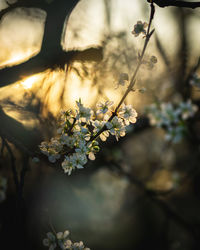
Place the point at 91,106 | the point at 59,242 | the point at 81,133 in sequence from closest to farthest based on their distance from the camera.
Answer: the point at 81,133, the point at 59,242, the point at 91,106

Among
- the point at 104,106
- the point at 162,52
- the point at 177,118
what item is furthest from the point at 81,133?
the point at 162,52

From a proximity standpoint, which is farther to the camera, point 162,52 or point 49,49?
point 162,52

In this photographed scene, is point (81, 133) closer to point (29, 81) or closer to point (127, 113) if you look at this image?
point (127, 113)

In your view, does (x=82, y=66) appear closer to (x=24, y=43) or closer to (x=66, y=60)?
(x=66, y=60)

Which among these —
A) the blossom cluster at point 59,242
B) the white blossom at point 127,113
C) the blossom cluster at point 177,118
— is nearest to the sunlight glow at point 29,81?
the white blossom at point 127,113

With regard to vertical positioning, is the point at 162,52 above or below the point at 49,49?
below

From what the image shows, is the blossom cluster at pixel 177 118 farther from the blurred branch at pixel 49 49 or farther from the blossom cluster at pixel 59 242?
the blossom cluster at pixel 59 242

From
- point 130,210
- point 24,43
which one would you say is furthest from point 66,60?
point 130,210
